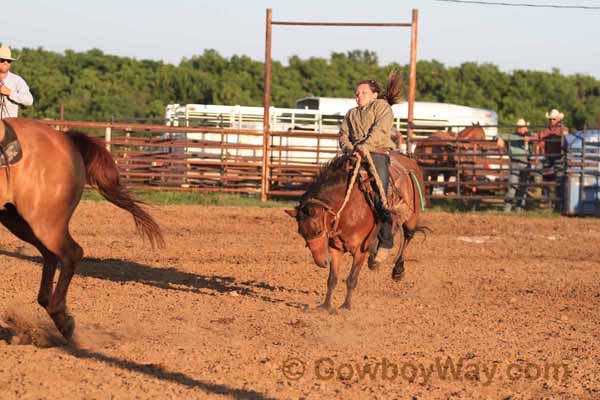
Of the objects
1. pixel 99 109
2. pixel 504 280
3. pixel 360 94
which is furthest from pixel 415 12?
pixel 99 109

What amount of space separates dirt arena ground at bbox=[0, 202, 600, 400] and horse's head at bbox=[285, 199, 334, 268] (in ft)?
1.70

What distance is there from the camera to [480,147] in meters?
19.7

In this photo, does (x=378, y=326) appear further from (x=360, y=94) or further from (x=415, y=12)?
(x=415, y=12)

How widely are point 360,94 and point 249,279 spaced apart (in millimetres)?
2577

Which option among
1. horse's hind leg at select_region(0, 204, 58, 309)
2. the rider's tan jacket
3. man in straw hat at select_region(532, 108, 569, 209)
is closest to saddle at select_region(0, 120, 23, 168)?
horse's hind leg at select_region(0, 204, 58, 309)

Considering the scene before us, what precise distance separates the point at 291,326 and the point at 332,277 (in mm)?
937

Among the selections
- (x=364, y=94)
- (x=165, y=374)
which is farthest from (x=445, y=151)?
(x=165, y=374)

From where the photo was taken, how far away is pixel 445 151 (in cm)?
1947

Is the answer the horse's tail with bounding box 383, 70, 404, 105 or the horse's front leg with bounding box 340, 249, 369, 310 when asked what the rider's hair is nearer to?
the horse's tail with bounding box 383, 70, 404, 105

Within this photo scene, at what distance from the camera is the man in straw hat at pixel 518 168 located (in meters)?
18.1

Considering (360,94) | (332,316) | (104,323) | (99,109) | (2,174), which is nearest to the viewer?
(2,174)

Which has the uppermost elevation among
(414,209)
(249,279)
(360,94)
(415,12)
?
(415,12)

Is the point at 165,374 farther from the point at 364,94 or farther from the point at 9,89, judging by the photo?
the point at 9,89

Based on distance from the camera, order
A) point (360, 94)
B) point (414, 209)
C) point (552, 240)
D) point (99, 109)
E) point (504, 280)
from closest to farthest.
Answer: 1. point (360, 94)
2. point (414, 209)
3. point (504, 280)
4. point (552, 240)
5. point (99, 109)
